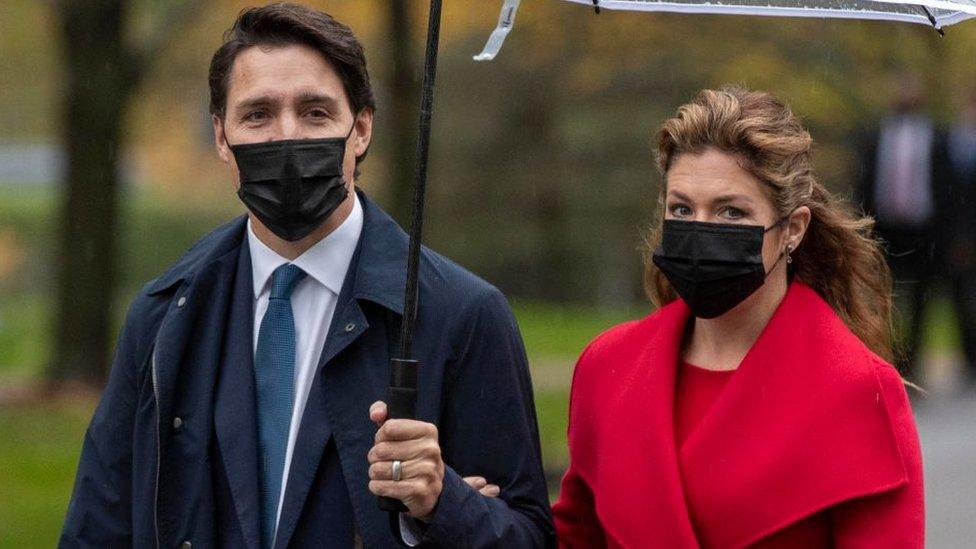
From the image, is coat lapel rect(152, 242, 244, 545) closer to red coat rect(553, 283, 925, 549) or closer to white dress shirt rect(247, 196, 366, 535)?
white dress shirt rect(247, 196, 366, 535)

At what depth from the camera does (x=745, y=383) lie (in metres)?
4.42

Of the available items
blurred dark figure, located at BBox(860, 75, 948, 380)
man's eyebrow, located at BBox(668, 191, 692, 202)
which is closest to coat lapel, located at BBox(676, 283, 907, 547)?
man's eyebrow, located at BBox(668, 191, 692, 202)

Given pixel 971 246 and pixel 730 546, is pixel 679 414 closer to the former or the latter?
pixel 730 546

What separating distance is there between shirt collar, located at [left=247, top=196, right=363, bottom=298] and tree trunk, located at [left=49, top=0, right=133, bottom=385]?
352 inches

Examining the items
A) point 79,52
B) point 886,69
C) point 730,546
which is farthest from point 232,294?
point 886,69

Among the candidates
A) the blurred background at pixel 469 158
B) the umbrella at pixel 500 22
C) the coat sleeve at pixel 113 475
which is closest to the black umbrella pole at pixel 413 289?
the umbrella at pixel 500 22

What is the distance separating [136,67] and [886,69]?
6892 millimetres

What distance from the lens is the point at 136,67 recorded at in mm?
13164

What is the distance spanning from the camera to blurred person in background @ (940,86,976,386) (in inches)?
527

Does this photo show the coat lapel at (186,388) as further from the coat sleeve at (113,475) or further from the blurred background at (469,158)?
the blurred background at (469,158)

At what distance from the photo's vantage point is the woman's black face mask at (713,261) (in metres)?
4.39

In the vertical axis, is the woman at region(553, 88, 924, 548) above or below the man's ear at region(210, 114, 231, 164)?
below

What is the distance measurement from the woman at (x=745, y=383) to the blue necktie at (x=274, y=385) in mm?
767

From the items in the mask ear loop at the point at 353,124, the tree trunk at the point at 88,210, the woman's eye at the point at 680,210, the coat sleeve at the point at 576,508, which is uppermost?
the mask ear loop at the point at 353,124
